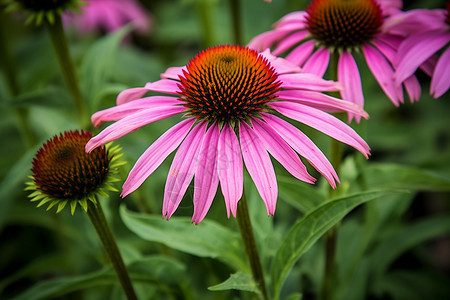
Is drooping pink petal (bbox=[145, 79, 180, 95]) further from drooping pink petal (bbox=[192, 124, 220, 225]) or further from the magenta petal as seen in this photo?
drooping pink petal (bbox=[192, 124, 220, 225])

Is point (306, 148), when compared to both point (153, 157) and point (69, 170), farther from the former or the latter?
point (69, 170)

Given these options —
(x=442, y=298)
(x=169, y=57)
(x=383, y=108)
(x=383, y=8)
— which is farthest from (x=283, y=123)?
(x=169, y=57)

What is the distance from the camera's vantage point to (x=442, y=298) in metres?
1.81

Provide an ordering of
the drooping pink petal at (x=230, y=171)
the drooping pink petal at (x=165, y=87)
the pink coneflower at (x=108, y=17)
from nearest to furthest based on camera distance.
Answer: the drooping pink petal at (x=230, y=171)
the drooping pink petal at (x=165, y=87)
the pink coneflower at (x=108, y=17)

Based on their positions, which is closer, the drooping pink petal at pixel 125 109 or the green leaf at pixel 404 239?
the drooping pink petal at pixel 125 109

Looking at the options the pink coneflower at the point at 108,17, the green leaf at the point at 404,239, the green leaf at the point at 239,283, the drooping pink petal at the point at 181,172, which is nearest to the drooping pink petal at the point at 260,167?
the drooping pink petal at the point at 181,172

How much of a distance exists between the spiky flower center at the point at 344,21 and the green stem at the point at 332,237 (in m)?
0.05

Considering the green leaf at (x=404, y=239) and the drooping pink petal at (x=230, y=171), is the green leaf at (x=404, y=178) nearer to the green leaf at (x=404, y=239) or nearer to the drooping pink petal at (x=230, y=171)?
the green leaf at (x=404, y=239)

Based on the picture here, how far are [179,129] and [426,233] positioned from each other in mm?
1216

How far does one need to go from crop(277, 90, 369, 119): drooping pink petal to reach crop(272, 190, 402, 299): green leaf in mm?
200

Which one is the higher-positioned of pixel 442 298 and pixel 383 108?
pixel 383 108

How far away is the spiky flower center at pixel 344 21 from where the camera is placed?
123 cm

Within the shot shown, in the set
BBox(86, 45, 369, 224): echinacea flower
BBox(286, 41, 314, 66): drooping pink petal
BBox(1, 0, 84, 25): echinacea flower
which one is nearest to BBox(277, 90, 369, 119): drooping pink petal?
BBox(86, 45, 369, 224): echinacea flower

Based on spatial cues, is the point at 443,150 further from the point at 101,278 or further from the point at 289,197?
the point at 101,278
